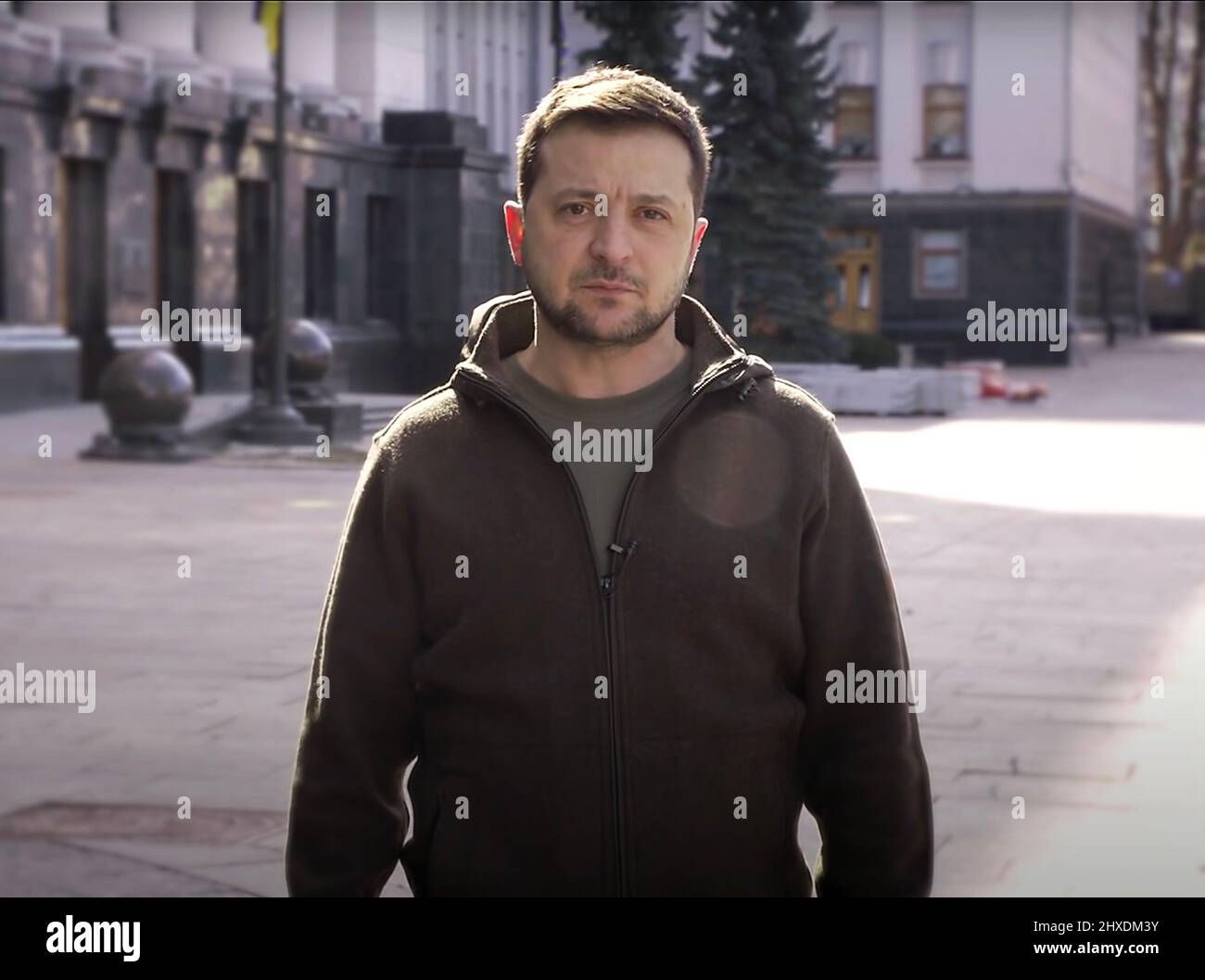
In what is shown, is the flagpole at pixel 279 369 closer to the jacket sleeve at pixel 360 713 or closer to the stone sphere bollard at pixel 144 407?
the stone sphere bollard at pixel 144 407

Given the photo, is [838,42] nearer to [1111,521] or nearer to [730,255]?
[730,255]

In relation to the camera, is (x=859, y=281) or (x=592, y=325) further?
(x=859, y=281)

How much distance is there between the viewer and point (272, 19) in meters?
Result: 25.5

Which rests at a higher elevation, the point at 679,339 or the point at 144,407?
the point at 679,339

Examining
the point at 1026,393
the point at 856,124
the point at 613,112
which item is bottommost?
the point at 1026,393

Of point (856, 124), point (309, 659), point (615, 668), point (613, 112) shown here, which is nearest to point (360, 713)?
point (615, 668)

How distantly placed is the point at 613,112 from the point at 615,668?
739 millimetres

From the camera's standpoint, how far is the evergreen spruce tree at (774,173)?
35.7m

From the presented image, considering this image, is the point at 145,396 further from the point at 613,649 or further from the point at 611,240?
the point at 613,649

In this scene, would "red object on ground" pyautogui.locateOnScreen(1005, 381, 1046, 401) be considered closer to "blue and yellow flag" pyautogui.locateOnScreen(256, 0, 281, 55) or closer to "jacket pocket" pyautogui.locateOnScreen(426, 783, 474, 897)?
"blue and yellow flag" pyautogui.locateOnScreen(256, 0, 281, 55)

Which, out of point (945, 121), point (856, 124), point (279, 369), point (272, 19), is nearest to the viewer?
point (279, 369)

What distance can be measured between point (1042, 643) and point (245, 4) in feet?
94.0

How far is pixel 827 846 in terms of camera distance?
3.27 meters

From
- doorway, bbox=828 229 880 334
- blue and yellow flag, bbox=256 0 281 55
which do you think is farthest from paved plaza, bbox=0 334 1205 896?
doorway, bbox=828 229 880 334
